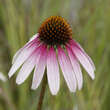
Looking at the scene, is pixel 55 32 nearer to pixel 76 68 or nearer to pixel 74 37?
pixel 76 68

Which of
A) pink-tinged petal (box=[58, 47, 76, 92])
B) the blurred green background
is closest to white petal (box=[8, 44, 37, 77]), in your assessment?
pink-tinged petal (box=[58, 47, 76, 92])

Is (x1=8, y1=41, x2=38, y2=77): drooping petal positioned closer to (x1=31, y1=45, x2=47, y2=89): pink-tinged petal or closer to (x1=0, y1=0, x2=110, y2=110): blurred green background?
(x1=31, y1=45, x2=47, y2=89): pink-tinged petal

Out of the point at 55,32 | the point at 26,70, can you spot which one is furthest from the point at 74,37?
the point at 26,70

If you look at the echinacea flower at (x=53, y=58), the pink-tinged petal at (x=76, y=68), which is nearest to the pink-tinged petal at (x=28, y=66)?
the echinacea flower at (x=53, y=58)

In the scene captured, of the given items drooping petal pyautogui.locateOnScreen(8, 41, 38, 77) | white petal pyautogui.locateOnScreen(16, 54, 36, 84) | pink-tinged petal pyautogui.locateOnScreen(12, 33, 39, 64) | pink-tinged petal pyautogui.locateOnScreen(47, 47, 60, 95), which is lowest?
pink-tinged petal pyautogui.locateOnScreen(47, 47, 60, 95)

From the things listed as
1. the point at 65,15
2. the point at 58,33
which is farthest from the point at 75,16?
the point at 58,33
